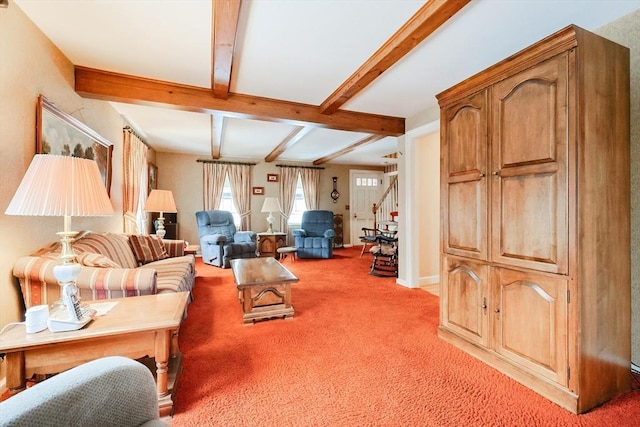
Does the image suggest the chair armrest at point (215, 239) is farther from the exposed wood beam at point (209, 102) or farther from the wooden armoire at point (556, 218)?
the wooden armoire at point (556, 218)

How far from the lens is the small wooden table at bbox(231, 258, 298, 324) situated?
271 centimetres

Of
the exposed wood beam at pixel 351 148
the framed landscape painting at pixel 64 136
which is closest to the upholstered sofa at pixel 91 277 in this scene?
the framed landscape painting at pixel 64 136

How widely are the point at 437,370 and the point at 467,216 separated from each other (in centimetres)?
111

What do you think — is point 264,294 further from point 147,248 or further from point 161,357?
point 147,248

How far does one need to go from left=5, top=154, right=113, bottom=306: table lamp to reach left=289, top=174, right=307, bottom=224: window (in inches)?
233

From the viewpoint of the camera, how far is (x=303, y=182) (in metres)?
7.39

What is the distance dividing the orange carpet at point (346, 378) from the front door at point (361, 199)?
16.3 ft

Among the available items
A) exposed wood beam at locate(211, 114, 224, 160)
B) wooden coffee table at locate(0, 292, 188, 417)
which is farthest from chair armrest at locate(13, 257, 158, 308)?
exposed wood beam at locate(211, 114, 224, 160)

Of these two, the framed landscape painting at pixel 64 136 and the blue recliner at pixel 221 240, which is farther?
the blue recliner at pixel 221 240

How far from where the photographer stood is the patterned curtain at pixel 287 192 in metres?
7.14

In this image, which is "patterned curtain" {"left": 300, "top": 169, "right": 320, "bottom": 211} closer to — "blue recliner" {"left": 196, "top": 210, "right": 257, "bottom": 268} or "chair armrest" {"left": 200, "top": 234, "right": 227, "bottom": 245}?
"blue recliner" {"left": 196, "top": 210, "right": 257, "bottom": 268}

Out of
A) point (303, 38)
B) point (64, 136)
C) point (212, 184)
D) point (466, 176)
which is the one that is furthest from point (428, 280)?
point (212, 184)

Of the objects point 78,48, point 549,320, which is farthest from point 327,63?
point 549,320

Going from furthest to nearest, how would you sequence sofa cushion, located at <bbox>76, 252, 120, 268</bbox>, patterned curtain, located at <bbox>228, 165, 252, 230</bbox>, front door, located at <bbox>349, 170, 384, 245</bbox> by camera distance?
front door, located at <bbox>349, 170, 384, 245</bbox>, patterned curtain, located at <bbox>228, 165, 252, 230</bbox>, sofa cushion, located at <bbox>76, 252, 120, 268</bbox>
